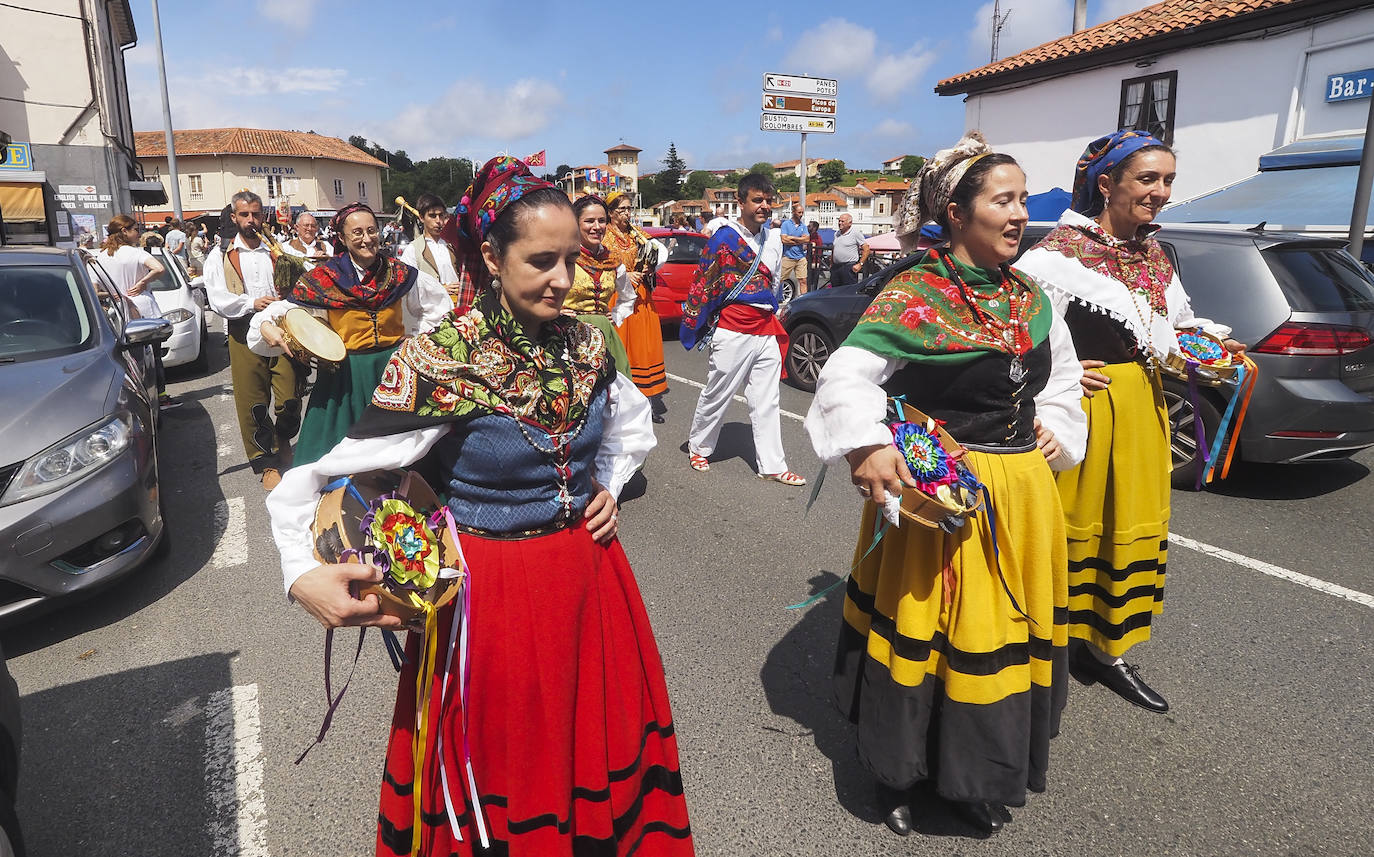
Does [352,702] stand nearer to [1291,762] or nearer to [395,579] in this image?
[395,579]

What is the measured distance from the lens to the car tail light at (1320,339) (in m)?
4.93

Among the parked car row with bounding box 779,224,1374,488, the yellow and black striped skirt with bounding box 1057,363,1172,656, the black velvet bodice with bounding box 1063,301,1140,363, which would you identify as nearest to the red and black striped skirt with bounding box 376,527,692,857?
the yellow and black striped skirt with bounding box 1057,363,1172,656

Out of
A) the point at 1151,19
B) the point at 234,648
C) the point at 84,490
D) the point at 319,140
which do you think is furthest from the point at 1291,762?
the point at 319,140

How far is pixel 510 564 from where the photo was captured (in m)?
1.80

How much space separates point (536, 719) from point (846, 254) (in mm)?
14445

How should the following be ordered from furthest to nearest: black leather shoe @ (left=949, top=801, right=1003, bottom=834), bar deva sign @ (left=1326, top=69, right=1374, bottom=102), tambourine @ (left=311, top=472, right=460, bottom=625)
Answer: bar deva sign @ (left=1326, top=69, right=1374, bottom=102), black leather shoe @ (left=949, top=801, right=1003, bottom=834), tambourine @ (left=311, top=472, right=460, bottom=625)

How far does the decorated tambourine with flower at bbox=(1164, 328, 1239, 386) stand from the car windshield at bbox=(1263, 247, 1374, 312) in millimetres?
2528

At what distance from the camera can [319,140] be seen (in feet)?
237

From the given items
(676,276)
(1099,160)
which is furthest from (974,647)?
(676,276)

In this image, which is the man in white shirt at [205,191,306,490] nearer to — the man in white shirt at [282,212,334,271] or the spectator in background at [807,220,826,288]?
the man in white shirt at [282,212,334,271]

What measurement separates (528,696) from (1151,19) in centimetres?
1908

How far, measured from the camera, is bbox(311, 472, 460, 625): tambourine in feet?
5.39

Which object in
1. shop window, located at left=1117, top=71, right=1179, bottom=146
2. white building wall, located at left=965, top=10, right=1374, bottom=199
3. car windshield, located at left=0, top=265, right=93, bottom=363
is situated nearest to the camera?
car windshield, located at left=0, top=265, right=93, bottom=363

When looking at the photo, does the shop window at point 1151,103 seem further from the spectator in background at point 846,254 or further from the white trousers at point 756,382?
the white trousers at point 756,382
